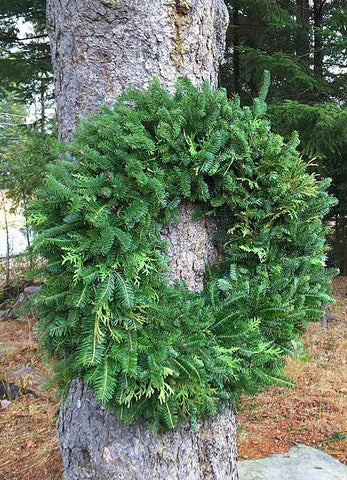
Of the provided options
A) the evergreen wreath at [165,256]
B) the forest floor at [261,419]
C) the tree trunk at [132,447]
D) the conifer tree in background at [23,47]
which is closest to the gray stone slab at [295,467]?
the forest floor at [261,419]

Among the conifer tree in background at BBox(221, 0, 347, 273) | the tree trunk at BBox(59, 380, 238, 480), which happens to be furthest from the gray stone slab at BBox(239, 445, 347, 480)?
the conifer tree in background at BBox(221, 0, 347, 273)

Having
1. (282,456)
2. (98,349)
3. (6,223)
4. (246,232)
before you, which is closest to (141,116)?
(246,232)

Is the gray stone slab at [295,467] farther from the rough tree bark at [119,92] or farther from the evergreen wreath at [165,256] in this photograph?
the evergreen wreath at [165,256]

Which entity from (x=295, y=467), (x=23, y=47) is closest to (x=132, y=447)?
(x=295, y=467)

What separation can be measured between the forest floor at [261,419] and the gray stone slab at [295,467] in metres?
0.24

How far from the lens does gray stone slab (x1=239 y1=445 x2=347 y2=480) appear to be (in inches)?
86.4

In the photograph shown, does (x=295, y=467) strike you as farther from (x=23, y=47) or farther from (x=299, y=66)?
(x=23, y=47)

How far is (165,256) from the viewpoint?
1474 mm

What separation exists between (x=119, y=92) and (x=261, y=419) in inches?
104

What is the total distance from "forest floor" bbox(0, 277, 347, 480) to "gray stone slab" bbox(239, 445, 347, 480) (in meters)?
0.24

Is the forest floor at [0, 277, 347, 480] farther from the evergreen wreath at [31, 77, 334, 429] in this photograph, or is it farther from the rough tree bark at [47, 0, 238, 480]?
the rough tree bark at [47, 0, 238, 480]

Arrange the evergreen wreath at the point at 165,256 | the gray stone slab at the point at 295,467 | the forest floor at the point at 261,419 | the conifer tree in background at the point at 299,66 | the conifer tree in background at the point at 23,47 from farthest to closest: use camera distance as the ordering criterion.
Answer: the conifer tree in background at the point at 23,47 → the conifer tree in background at the point at 299,66 → the forest floor at the point at 261,419 → the gray stone slab at the point at 295,467 → the evergreen wreath at the point at 165,256

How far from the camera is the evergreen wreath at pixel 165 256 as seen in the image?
4.06ft

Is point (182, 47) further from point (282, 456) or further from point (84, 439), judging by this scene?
point (282, 456)
